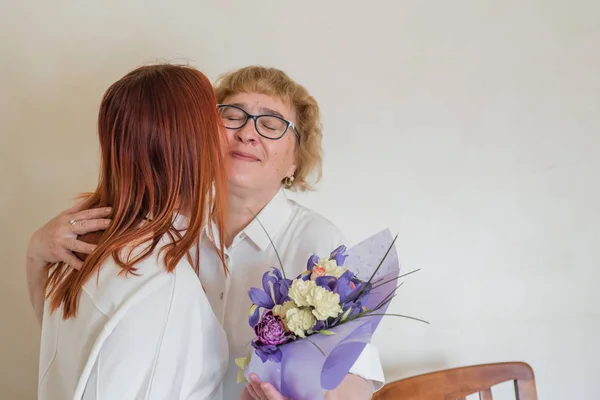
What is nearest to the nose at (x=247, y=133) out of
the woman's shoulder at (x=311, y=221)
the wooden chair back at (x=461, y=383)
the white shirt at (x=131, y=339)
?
the woman's shoulder at (x=311, y=221)

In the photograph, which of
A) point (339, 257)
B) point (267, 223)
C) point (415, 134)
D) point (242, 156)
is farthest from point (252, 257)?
point (415, 134)

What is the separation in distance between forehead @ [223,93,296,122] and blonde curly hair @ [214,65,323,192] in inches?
0.5

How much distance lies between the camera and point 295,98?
1.53 meters

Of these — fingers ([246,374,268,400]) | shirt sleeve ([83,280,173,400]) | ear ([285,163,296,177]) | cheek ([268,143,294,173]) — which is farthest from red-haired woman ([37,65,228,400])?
ear ([285,163,296,177])

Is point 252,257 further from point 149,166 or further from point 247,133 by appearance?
point 149,166

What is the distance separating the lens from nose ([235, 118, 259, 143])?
1380mm

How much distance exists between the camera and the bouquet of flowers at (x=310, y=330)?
0.92 meters

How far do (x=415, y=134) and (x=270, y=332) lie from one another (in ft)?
3.71

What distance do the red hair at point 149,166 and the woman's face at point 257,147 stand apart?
329 mm

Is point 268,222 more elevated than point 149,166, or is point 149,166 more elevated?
point 149,166

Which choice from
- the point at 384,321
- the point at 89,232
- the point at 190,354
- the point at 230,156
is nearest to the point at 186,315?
the point at 190,354

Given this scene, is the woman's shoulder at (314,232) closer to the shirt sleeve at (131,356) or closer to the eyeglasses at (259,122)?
the eyeglasses at (259,122)

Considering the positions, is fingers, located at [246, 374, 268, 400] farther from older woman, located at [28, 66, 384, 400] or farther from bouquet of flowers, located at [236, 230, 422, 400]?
older woman, located at [28, 66, 384, 400]

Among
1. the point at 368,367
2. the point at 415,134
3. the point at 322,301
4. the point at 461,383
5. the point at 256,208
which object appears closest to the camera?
the point at 322,301
